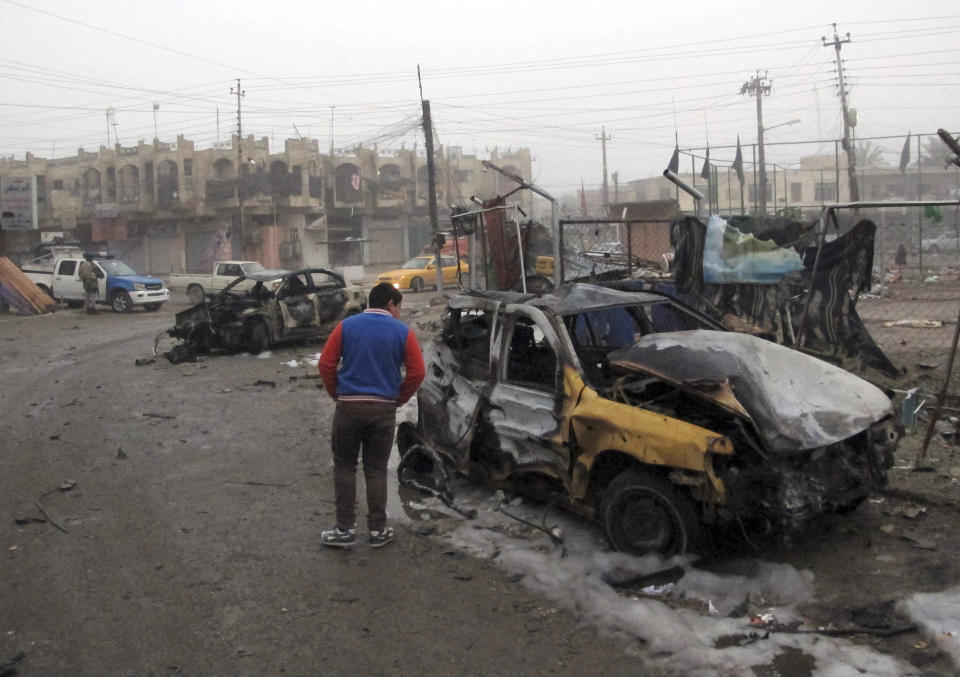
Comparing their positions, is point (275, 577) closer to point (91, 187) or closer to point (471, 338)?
point (471, 338)

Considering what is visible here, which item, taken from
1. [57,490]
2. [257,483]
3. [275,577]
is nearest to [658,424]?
[275,577]

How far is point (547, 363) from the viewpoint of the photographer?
615 centimetres

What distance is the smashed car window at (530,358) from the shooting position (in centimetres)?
588

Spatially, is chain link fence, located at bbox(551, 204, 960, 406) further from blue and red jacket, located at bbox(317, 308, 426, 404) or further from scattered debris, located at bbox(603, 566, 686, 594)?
blue and red jacket, located at bbox(317, 308, 426, 404)

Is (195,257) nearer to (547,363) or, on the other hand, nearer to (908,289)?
(908,289)

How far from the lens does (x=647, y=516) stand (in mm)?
4758

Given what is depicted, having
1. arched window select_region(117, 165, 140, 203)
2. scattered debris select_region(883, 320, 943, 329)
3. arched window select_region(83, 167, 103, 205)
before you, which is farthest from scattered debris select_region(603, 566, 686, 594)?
arched window select_region(83, 167, 103, 205)

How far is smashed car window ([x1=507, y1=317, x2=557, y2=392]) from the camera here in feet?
19.3

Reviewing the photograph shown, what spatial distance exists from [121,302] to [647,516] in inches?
965

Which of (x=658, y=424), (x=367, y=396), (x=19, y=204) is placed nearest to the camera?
(x=658, y=424)

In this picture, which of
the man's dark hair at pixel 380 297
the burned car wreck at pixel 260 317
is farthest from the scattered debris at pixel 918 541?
the burned car wreck at pixel 260 317

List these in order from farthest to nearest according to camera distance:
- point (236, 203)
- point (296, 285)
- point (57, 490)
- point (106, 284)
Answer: point (236, 203) < point (106, 284) < point (296, 285) < point (57, 490)

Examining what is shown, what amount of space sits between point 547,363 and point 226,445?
395 centimetres

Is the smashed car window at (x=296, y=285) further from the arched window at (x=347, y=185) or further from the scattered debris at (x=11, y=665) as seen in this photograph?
the arched window at (x=347, y=185)
